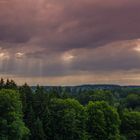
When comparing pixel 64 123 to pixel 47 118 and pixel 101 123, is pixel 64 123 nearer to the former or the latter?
pixel 47 118

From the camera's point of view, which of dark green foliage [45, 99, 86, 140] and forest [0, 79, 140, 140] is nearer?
forest [0, 79, 140, 140]

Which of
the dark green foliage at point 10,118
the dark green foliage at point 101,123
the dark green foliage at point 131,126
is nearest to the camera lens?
the dark green foliage at point 10,118

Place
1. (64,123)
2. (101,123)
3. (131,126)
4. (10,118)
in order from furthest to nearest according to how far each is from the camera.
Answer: (131,126), (101,123), (64,123), (10,118)

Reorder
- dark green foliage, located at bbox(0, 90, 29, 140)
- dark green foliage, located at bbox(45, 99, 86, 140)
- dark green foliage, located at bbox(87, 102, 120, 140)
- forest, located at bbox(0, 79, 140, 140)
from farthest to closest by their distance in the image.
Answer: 1. dark green foliage, located at bbox(87, 102, 120, 140)
2. dark green foliage, located at bbox(45, 99, 86, 140)
3. forest, located at bbox(0, 79, 140, 140)
4. dark green foliage, located at bbox(0, 90, 29, 140)

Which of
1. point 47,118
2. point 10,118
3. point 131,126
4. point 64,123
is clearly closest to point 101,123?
point 64,123

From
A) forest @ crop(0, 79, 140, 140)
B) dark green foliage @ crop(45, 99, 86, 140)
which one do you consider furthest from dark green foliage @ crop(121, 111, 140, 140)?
dark green foliage @ crop(45, 99, 86, 140)

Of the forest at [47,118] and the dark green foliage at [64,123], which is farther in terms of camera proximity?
the dark green foliage at [64,123]

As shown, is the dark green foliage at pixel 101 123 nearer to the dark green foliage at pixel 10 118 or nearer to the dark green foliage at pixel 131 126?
the dark green foliage at pixel 131 126

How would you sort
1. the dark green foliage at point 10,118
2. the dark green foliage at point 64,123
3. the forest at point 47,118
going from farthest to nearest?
the dark green foliage at point 64,123 → the forest at point 47,118 → the dark green foliage at point 10,118

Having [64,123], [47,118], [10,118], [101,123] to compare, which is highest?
[10,118]

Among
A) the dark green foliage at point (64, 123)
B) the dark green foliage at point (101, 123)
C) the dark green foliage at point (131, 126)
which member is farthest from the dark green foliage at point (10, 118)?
the dark green foliage at point (131, 126)

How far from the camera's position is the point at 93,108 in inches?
3740

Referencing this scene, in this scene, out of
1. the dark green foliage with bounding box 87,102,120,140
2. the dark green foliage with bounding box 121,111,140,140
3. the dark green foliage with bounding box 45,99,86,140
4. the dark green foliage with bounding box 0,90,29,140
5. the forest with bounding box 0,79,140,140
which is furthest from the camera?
the dark green foliage with bounding box 121,111,140,140

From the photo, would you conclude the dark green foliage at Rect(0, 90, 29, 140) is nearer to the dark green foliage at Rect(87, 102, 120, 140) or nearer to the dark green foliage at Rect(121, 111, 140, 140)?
the dark green foliage at Rect(87, 102, 120, 140)
